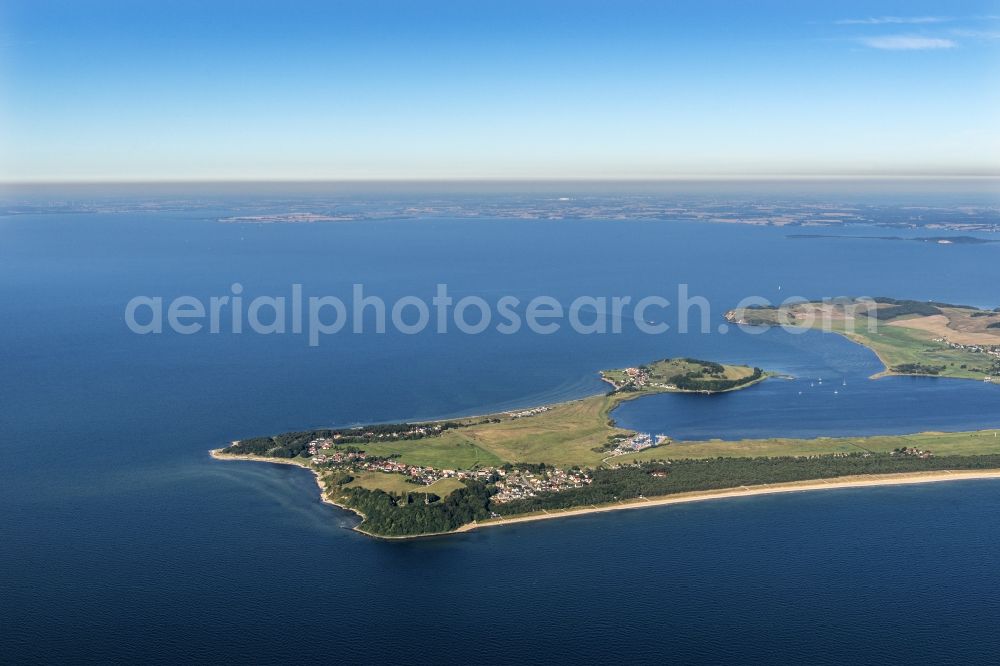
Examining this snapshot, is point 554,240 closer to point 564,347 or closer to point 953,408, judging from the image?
point 564,347

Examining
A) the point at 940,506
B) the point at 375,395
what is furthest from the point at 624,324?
the point at 940,506

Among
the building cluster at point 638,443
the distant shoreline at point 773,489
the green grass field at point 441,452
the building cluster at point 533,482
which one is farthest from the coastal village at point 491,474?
the building cluster at point 638,443

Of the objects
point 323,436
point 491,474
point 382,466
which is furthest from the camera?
point 323,436

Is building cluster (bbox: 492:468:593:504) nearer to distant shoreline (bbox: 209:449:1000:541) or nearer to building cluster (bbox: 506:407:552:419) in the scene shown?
distant shoreline (bbox: 209:449:1000:541)

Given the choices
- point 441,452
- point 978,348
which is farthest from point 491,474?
point 978,348

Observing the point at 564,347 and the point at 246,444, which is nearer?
the point at 246,444

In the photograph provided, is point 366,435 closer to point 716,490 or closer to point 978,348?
point 716,490

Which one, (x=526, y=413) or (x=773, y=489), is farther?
(x=526, y=413)
